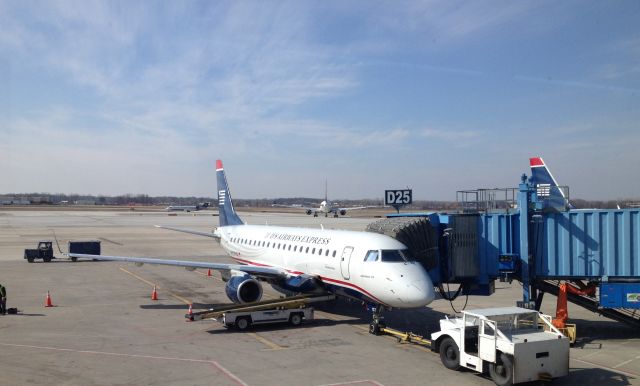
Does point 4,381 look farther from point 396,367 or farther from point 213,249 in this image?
point 213,249

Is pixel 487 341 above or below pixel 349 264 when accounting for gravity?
below

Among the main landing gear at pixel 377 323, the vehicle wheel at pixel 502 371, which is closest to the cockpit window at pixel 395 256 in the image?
the main landing gear at pixel 377 323

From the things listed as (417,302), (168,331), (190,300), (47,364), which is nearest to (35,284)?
(190,300)

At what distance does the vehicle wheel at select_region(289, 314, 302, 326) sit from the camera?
72.6ft

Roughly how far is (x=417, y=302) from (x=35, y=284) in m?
25.5

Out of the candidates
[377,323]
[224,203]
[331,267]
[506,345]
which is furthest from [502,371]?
[224,203]

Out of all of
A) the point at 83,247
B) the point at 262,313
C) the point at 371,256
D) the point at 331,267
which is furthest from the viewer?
the point at 83,247

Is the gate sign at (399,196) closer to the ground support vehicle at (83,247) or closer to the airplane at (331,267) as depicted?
the airplane at (331,267)

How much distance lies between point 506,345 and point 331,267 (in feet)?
31.1

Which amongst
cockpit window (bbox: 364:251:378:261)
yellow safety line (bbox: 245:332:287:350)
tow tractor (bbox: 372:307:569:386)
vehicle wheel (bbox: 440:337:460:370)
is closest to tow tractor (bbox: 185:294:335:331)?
yellow safety line (bbox: 245:332:287:350)

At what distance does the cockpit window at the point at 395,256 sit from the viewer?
Answer: 19766 mm

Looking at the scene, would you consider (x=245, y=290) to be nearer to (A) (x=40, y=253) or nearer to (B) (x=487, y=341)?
(B) (x=487, y=341)

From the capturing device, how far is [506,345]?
46.6 ft

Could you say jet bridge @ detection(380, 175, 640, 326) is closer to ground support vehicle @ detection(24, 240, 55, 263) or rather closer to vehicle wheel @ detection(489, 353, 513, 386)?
vehicle wheel @ detection(489, 353, 513, 386)
